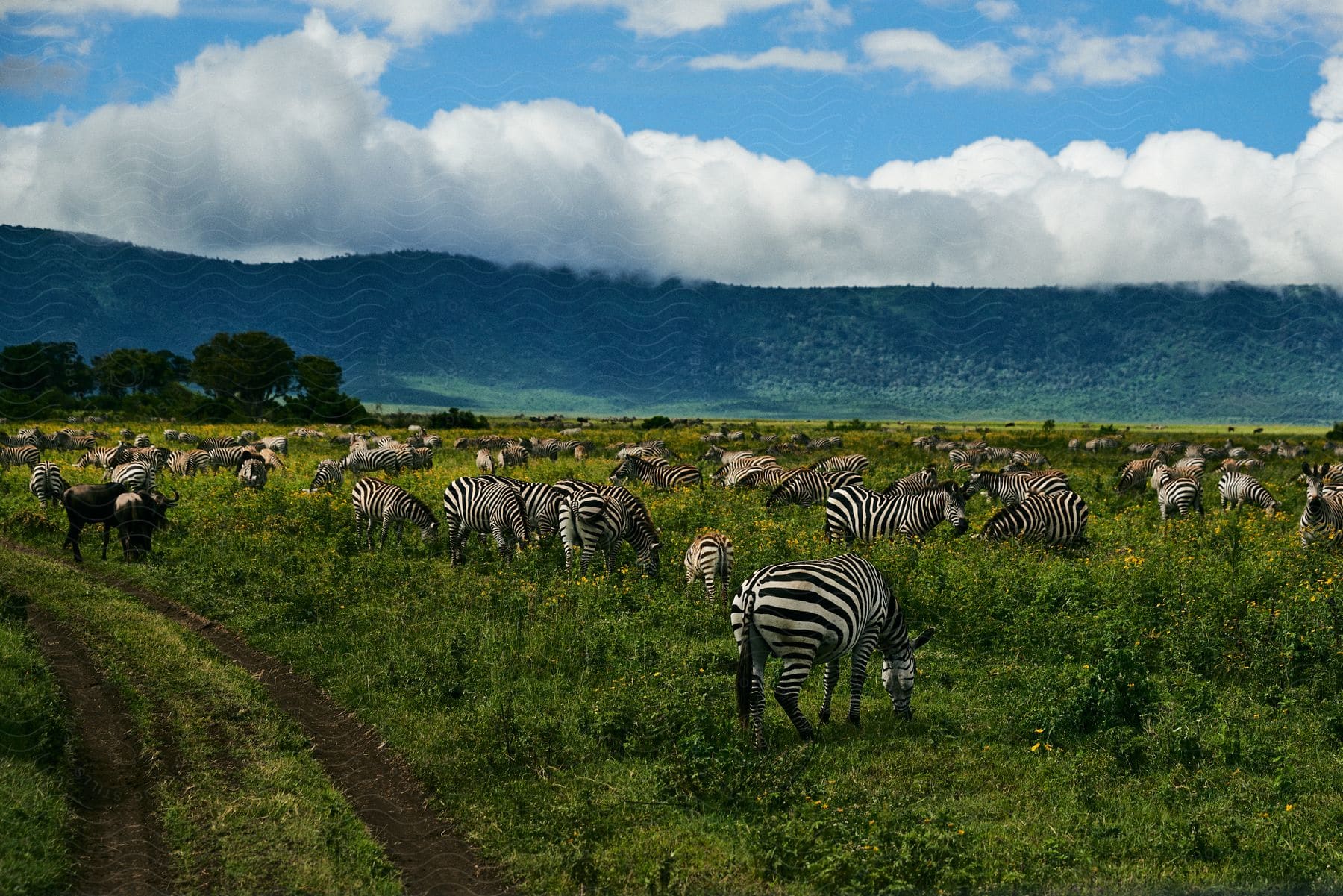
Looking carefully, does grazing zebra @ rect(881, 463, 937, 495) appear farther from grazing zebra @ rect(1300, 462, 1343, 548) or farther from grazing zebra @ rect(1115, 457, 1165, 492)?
grazing zebra @ rect(1115, 457, 1165, 492)

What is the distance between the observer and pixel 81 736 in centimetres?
972

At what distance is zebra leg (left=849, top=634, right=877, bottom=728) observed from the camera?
35.7ft

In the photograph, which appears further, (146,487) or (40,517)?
(146,487)

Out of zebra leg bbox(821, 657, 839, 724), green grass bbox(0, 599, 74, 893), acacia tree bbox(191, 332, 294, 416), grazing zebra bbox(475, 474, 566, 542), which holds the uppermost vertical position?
acacia tree bbox(191, 332, 294, 416)

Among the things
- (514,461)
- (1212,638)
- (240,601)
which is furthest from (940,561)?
(514,461)

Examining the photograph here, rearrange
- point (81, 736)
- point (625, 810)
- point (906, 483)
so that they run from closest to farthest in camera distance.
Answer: point (625, 810)
point (81, 736)
point (906, 483)

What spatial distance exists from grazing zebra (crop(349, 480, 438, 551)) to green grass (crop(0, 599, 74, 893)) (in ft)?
31.8

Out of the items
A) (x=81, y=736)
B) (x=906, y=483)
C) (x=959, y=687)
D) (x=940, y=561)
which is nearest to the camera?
(x=81, y=736)

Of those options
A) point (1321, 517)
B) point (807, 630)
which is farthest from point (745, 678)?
point (1321, 517)

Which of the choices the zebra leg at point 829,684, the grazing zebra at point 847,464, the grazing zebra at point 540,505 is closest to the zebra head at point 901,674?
the zebra leg at point 829,684

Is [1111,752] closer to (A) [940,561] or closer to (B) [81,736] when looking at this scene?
(A) [940,561]

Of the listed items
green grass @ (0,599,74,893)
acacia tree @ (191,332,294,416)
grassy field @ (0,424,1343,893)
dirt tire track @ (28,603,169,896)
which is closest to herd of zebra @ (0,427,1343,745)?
grassy field @ (0,424,1343,893)

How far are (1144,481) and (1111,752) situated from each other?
91.2 ft

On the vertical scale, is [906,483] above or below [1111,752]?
above
